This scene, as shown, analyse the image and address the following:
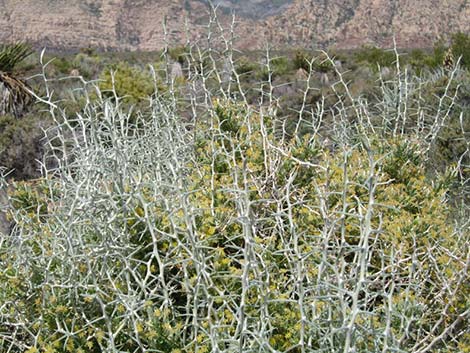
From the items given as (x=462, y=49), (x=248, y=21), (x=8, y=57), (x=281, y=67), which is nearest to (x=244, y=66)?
(x=281, y=67)

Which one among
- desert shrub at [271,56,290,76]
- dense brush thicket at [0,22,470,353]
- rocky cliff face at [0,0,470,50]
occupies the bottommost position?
rocky cliff face at [0,0,470,50]

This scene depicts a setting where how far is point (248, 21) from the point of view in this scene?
8144 cm

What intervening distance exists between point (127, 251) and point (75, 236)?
24cm

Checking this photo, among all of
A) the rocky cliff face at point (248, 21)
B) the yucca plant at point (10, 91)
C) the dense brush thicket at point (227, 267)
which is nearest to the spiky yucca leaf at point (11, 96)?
the yucca plant at point (10, 91)

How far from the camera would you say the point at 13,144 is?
26.9ft

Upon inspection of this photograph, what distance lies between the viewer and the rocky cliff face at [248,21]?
6625 cm

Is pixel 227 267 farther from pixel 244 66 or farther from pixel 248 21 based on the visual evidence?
pixel 248 21

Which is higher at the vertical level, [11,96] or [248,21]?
[11,96]

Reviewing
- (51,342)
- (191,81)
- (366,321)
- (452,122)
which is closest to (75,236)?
(51,342)

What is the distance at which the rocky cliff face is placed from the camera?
66.2 metres

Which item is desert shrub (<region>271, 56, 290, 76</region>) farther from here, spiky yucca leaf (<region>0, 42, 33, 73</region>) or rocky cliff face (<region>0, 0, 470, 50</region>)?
rocky cliff face (<region>0, 0, 470, 50</region>)

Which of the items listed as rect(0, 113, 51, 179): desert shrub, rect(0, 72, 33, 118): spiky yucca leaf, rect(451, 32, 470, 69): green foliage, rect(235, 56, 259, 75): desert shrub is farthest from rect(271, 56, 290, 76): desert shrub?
rect(0, 113, 51, 179): desert shrub

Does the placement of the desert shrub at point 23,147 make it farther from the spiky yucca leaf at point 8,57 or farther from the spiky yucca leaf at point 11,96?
the spiky yucca leaf at point 8,57

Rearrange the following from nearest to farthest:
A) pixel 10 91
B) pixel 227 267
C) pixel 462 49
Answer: pixel 227 267 < pixel 10 91 < pixel 462 49
